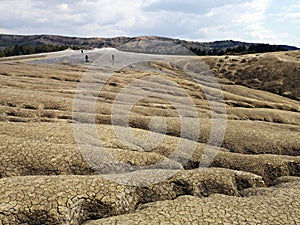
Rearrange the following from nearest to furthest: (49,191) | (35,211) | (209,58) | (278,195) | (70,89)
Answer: (35,211)
(49,191)
(278,195)
(70,89)
(209,58)

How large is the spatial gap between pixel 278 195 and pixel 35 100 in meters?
37.2

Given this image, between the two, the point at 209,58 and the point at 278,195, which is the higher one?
the point at 209,58

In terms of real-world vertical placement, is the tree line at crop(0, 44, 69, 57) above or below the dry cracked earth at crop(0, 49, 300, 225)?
above

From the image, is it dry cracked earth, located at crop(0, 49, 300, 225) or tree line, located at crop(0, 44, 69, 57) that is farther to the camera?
tree line, located at crop(0, 44, 69, 57)

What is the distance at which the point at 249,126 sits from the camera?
147ft

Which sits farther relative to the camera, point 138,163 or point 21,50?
point 21,50

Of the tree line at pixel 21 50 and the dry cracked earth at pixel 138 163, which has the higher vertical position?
the tree line at pixel 21 50

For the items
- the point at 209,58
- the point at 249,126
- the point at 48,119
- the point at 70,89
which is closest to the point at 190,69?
the point at 209,58

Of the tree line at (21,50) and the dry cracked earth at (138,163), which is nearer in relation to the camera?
the dry cracked earth at (138,163)

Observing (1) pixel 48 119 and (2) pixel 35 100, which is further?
(2) pixel 35 100

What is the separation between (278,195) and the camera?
75.5 feet

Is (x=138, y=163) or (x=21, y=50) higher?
(x=21, y=50)

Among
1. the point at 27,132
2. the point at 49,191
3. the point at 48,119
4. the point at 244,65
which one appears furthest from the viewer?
the point at 244,65

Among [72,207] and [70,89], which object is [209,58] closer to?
[70,89]
